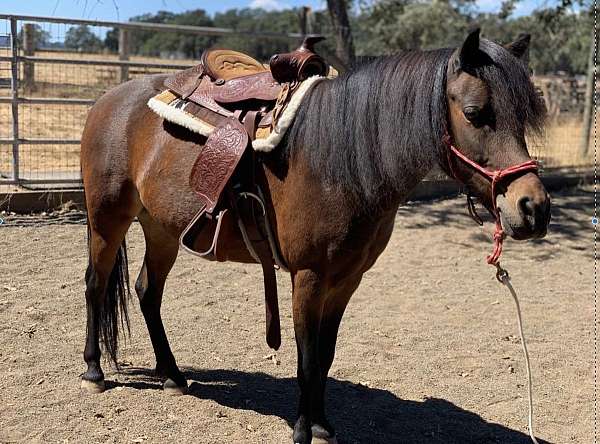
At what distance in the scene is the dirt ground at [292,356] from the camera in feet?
10.9

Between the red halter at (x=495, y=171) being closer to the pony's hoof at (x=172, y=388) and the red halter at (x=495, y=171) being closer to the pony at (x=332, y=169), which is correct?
the pony at (x=332, y=169)

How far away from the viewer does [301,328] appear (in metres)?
2.84

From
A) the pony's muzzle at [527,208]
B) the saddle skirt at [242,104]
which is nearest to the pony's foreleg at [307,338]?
the saddle skirt at [242,104]

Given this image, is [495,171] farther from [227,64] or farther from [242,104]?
[227,64]

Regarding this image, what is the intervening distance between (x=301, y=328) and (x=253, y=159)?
0.75m

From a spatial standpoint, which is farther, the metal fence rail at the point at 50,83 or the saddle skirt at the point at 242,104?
the metal fence rail at the point at 50,83

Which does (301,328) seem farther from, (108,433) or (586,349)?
(586,349)

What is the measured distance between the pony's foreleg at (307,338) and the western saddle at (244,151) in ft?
0.75

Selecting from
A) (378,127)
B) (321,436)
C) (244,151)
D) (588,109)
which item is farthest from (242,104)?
(588,109)

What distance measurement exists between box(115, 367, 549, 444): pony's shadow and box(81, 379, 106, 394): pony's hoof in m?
0.15

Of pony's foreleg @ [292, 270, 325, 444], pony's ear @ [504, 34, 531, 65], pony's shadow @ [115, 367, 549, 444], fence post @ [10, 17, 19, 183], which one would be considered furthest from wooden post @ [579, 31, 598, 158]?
pony's foreleg @ [292, 270, 325, 444]

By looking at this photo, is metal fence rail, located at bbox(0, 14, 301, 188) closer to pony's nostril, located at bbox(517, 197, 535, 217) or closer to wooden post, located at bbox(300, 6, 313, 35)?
wooden post, located at bbox(300, 6, 313, 35)

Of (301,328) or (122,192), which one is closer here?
(301,328)

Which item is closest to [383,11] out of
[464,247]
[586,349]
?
[464,247]
